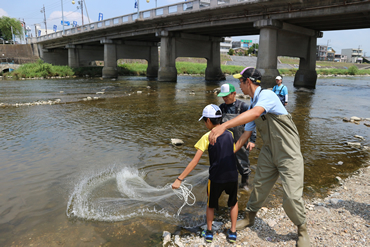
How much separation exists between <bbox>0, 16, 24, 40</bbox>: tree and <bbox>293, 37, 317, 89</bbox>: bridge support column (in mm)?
89705

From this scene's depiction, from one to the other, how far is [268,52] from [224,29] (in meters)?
9.72

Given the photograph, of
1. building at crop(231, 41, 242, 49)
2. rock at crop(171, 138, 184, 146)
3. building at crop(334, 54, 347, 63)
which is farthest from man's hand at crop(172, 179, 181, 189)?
building at crop(334, 54, 347, 63)

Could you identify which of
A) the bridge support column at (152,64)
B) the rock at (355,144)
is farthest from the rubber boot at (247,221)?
the bridge support column at (152,64)

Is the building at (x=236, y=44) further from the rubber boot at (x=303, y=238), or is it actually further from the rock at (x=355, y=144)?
the rubber boot at (x=303, y=238)

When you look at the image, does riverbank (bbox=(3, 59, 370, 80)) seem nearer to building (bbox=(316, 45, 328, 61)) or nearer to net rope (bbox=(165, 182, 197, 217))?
net rope (bbox=(165, 182, 197, 217))

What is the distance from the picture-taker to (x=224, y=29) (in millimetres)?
31672

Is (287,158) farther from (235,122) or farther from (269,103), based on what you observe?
(235,122)

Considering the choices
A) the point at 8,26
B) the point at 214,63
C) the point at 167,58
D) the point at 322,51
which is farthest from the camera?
the point at 322,51

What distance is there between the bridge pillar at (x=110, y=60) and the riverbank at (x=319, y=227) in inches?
1637

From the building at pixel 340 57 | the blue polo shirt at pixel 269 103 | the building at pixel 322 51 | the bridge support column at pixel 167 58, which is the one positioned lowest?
the blue polo shirt at pixel 269 103

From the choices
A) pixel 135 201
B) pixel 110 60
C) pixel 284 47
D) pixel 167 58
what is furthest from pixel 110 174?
pixel 110 60

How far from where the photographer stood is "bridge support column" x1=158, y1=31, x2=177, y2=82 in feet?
112

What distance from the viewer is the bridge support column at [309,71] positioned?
30016 millimetres

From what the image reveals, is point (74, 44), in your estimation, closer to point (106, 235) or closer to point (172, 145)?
point (172, 145)
